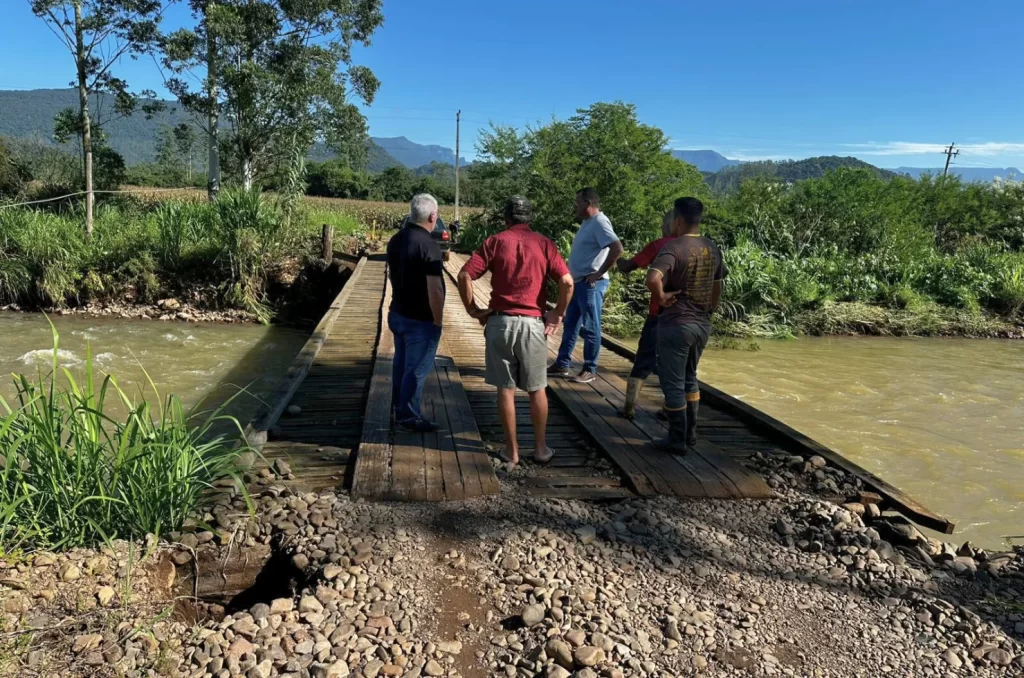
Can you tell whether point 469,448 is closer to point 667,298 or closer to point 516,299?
point 516,299

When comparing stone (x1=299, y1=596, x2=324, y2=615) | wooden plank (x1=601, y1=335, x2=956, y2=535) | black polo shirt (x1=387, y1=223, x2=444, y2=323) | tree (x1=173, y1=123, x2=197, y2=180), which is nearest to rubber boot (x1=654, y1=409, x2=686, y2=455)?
wooden plank (x1=601, y1=335, x2=956, y2=535)

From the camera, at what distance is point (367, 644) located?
7.66 feet

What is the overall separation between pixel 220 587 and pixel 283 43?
2448 cm

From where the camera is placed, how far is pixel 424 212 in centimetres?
395

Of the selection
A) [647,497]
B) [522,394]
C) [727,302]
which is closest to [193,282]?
[522,394]

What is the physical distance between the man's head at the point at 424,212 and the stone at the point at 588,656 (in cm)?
260

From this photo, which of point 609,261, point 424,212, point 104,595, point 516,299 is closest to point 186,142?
point 609,261

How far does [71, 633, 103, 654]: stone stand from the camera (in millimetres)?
2182

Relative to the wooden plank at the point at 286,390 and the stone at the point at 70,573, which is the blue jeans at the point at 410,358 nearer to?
the wooden plank at the point at 286,390

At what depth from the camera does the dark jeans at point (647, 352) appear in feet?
15.3

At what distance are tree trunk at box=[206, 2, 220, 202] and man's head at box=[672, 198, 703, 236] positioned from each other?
20.1 m

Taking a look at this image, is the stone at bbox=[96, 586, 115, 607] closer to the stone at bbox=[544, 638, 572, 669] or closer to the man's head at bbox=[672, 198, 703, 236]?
the stone at bbox=[544, 638, 572, 669]

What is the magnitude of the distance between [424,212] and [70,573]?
257 cm

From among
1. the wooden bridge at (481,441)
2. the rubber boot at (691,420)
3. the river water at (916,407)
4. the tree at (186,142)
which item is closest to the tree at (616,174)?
the river water at (916,407)
